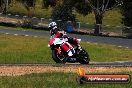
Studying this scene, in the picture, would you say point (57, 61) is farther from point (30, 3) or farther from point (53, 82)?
point (30, 3)

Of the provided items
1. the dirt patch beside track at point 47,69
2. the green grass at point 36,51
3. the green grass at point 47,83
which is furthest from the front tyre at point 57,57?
the green grass at point 47,83

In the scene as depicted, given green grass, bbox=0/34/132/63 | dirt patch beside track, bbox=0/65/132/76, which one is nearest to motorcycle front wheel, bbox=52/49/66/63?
dirt patch beside track, bbox=0/65/132/76

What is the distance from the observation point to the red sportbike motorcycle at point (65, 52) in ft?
63.5

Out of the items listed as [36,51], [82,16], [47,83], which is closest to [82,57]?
[47,83]

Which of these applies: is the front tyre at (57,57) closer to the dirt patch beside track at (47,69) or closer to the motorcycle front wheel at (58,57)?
the motorcycle front wheel at (58,57)

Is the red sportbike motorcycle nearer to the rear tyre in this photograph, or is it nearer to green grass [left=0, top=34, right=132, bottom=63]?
the rear tyre

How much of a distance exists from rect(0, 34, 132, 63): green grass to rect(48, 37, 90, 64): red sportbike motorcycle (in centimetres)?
502

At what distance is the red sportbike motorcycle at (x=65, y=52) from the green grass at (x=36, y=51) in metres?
5.02

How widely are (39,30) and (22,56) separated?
18110mm

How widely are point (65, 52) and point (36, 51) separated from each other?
9.76 m

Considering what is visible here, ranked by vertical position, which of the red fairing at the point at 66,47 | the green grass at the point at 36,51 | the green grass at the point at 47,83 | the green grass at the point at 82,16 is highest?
the green grass at the point at 47,83

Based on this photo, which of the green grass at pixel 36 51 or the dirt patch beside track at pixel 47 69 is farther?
the green grass at pixel 36 51

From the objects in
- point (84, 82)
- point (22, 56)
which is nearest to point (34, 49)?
point (22, 56)

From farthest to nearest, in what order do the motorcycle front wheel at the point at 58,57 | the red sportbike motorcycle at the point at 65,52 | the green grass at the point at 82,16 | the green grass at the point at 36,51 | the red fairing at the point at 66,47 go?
1. the green grass at the point at 82,16
2. the green grass at the point at 36,51
3. the motorcycle front wheel at the point at 58,57
4. the red fairing at the point at 66,47
5. the red sportbike motorcycle at the point at 65,52
